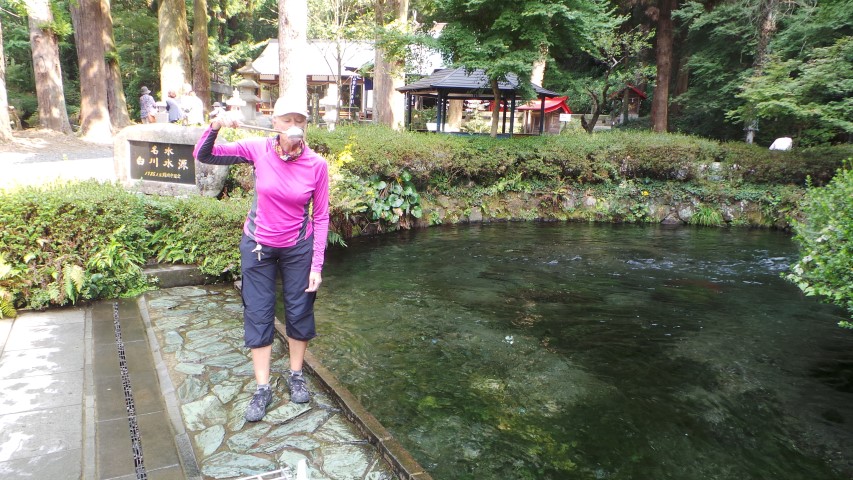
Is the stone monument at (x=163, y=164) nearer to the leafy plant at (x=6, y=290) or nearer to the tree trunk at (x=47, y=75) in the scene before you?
the leafy plant at (x=6, y=290)

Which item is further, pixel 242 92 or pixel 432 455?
pixel 242 92

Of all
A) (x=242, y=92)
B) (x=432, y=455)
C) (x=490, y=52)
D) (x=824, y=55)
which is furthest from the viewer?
(x=242, y=92)

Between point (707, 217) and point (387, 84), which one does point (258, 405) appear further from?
point (387, 84)

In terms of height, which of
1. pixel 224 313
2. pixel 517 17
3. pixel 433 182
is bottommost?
pixel 224 313

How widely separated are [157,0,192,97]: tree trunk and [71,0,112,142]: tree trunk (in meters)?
1.74

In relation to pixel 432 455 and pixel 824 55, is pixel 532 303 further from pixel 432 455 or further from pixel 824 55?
pixel 824 55

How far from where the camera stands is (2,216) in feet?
17.6

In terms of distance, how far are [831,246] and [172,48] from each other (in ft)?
61.0

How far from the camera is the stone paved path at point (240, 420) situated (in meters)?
3.34

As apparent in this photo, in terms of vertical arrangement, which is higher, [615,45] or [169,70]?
[615,45]

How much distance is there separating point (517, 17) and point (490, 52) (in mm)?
998

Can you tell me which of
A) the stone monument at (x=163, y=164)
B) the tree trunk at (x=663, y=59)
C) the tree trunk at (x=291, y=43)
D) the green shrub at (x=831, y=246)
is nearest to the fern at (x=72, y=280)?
the stone monument at (x=163, y=164)

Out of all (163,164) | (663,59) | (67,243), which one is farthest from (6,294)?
(663,59)

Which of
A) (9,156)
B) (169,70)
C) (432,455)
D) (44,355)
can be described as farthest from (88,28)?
(432,455)
